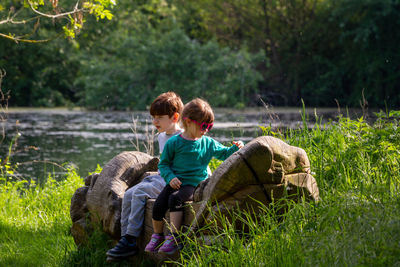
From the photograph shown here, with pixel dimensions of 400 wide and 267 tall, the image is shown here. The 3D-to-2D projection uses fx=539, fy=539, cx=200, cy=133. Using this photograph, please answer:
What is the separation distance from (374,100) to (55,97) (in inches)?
656

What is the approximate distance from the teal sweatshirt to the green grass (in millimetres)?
441

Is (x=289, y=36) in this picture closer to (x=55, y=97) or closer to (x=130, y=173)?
(x=55, y=97)

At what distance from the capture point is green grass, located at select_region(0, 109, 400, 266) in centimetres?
257

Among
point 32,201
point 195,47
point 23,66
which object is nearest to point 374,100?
point 195,47

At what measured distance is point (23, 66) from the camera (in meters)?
29.4

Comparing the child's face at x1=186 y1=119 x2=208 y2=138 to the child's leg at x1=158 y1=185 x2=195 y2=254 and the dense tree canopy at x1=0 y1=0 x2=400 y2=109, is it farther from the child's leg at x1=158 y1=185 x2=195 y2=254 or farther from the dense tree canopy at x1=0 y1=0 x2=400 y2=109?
the dense tree canopy at x1=0 y1=0 x2=400 y2=109

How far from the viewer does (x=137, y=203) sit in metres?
3.79

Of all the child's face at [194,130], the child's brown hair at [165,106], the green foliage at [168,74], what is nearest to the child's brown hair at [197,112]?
the child's face at [194,130]

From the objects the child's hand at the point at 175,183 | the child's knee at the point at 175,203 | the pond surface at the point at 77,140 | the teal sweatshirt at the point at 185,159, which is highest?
the teal sweatshirt at the point at 185,159

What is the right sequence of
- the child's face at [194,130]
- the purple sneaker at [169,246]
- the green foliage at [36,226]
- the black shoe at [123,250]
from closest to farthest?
the purple sneaker at [169,246] → the child's face at [194,130] → the black shoe at [123,250] → the green foliage at [36,226]

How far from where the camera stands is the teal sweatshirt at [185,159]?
354cm

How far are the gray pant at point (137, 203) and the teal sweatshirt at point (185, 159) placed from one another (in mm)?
317

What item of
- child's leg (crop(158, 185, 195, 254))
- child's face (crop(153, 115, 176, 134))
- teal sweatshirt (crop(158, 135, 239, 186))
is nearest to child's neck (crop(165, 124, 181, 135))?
child's face (crop(153, 115, 176, 134))

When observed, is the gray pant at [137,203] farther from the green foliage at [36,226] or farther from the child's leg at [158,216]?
the green foliage at [36,226]
